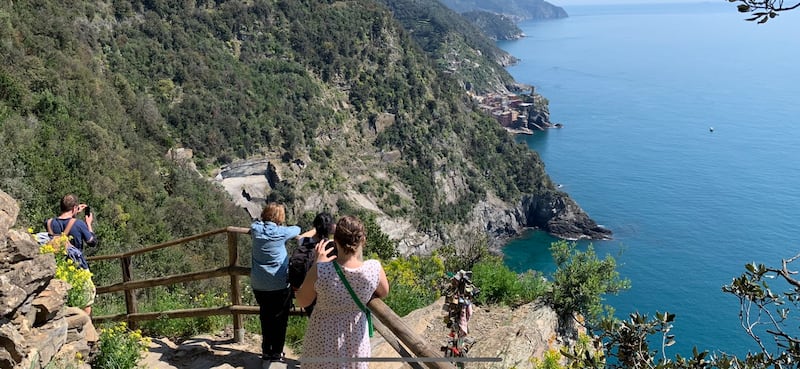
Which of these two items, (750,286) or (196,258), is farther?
(196,258)

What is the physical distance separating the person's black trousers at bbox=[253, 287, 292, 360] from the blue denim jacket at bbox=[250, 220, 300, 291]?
78 mm

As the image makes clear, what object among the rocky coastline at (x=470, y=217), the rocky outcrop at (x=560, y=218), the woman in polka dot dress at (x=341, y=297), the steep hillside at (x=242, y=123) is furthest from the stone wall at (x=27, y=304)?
the rocky outcrop at (x=560, y=218)

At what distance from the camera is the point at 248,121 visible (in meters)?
57.2

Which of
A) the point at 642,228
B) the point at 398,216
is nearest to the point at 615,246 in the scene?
the point at 642,228

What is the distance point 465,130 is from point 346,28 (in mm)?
21290

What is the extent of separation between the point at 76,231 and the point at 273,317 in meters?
2.37

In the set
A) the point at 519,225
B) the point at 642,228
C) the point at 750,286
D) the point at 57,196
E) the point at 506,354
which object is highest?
the point at 750,286

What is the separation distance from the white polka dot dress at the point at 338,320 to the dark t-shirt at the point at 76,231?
3.50 m

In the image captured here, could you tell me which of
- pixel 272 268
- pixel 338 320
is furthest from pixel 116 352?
pixel 338 320

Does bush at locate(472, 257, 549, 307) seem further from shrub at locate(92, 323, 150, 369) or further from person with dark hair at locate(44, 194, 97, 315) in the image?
person with dark hair at locate(44, 194, 97, 315)

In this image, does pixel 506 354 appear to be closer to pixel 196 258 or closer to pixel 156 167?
pixel 196 258

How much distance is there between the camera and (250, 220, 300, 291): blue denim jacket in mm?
4445

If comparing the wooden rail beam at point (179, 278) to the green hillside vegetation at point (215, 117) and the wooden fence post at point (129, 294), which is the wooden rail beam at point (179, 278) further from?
the green hillside vegetation at point (215, 117)

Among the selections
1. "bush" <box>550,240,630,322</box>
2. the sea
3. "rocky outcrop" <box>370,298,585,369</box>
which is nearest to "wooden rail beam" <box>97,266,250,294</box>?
"rocky outcrop" <box>370,298,585,369</box>
